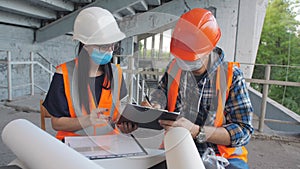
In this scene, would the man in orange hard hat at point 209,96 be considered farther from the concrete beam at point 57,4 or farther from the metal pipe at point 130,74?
the concrete beam at point 57,4

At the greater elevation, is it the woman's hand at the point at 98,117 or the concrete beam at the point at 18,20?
the concrete beam at the point at 18,20

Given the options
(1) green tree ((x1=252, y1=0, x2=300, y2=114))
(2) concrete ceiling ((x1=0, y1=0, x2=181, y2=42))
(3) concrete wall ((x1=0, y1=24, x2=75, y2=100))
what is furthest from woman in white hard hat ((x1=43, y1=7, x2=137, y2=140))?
(1) green tree ((x1=252, y1=0, x2=300, y2=114))

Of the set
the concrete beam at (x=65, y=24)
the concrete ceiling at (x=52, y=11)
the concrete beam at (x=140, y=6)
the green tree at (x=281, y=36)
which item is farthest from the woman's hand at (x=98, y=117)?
the green tree at (x=281, y=36)

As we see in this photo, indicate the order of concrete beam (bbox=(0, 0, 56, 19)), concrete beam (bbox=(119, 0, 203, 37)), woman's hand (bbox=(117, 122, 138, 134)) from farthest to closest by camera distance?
concrete beam (bbox=(0, 0, 56, 19)) < woman's hand (bbox=(117, 122, 138, 134)) < concrete beam (bbox=(119, 0, 203, 37))

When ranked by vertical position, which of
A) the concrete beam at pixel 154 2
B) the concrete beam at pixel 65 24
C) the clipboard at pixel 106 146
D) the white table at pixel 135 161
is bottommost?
the white table at pixel 135 161

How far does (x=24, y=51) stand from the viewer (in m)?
3.83

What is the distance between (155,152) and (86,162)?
36 centimetres

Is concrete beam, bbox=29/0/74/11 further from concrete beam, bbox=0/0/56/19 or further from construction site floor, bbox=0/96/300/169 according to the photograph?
construction site floor, bbox=0/96/300/169

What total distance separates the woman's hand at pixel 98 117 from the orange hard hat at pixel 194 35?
0.40 meters

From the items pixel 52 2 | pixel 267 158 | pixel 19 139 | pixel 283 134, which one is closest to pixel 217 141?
pixel 19 139

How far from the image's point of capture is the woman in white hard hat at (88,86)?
33.5 inches

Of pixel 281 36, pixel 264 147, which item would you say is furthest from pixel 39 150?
pixel 281 36

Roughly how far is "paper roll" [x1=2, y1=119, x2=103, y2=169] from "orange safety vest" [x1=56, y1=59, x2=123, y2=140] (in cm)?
28

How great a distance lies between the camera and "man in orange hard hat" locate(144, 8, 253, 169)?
733 mm
